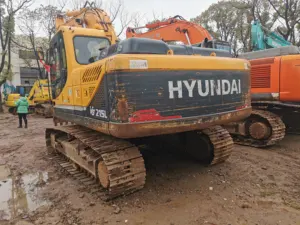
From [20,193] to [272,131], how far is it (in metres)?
5.14

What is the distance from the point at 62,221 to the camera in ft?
10.2

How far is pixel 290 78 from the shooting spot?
575cm

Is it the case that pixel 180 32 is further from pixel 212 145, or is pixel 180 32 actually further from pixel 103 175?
pixel 103 175

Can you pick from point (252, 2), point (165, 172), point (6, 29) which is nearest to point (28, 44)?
point (6, 29)

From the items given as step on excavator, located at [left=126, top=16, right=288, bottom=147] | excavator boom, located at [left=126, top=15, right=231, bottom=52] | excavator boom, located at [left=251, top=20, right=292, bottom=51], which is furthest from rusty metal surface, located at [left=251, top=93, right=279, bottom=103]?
excavator boom, located at [left=251, top=20, right=292, bottom=51]

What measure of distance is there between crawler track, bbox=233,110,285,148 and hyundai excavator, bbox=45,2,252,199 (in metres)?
1.85

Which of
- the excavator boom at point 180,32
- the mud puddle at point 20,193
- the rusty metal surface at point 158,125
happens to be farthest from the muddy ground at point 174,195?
the excavator boom at point 180,32

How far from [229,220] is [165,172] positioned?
5.42 ft

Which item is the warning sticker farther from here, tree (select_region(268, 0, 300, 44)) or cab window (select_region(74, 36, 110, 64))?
tree (select_region(268, 0, 300, 44))

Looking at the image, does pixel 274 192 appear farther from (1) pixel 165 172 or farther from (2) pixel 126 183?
(2) pixel 126 183

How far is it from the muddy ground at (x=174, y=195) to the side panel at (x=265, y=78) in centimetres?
155

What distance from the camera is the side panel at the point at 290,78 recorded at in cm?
568

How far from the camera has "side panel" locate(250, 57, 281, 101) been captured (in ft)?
19.7

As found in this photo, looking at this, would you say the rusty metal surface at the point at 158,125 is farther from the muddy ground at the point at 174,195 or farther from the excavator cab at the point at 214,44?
the excavator cab at the point at 214,44
